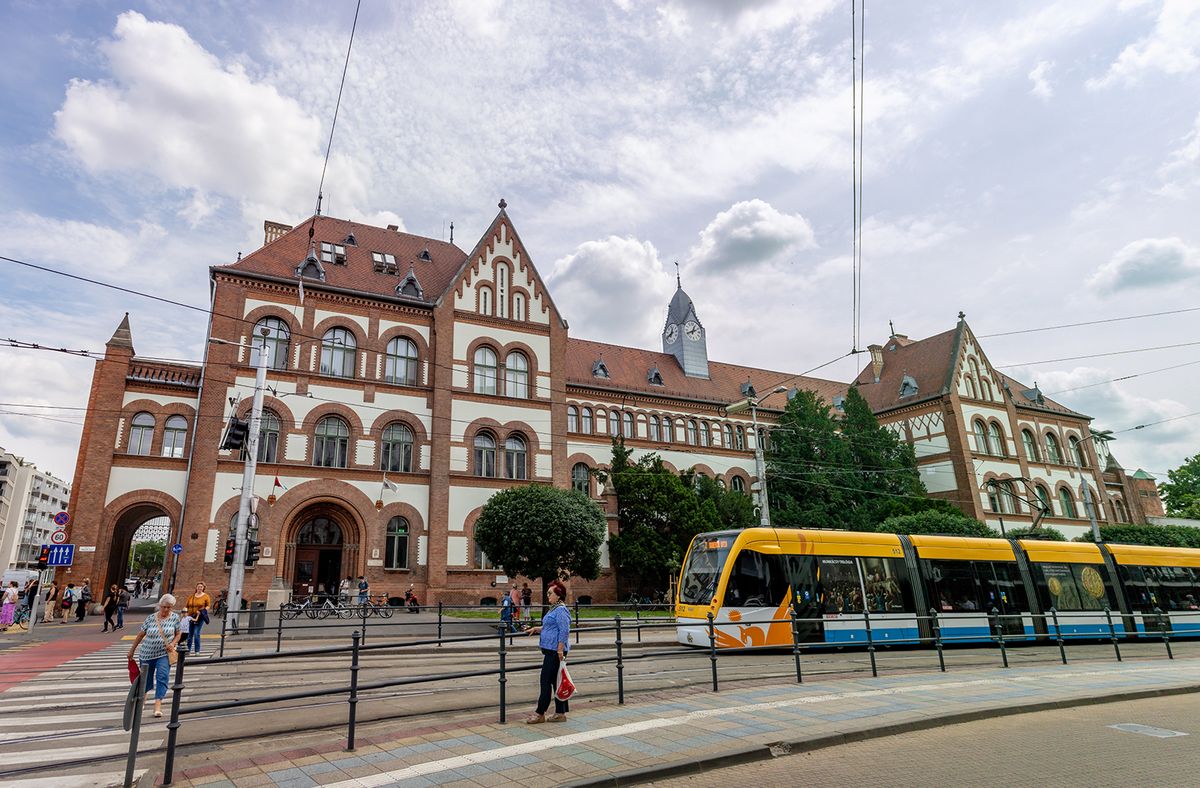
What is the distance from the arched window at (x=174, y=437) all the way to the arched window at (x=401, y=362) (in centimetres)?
831

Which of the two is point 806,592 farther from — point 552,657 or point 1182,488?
point 1182,488

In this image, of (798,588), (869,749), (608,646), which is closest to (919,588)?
(798,588)

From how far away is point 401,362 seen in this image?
31.5 m

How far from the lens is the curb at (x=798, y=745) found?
18.6 feet

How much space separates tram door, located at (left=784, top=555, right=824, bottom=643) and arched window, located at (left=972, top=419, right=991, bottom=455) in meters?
35.2

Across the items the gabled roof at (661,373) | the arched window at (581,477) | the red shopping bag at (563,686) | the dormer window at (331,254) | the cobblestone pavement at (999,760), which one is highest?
the dormer window at (331,254)

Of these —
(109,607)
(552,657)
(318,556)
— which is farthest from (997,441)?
(109,607)

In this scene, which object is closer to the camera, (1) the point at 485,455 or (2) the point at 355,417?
(2) the point at 355,417

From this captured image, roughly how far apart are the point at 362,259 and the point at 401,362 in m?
6.31

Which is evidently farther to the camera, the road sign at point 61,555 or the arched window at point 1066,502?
the arched window at point 1066,502

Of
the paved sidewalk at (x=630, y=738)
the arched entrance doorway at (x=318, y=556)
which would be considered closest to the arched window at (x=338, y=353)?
the arched entrance doorway at (x=318, y=556)

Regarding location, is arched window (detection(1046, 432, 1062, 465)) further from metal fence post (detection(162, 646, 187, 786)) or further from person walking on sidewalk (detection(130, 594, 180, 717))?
metal fence post (detection(162, 646, 187, 786))

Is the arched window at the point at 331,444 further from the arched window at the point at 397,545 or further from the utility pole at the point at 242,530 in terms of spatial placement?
the utility pole at the point at 242,530

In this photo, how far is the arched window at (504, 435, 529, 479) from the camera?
3222cm
